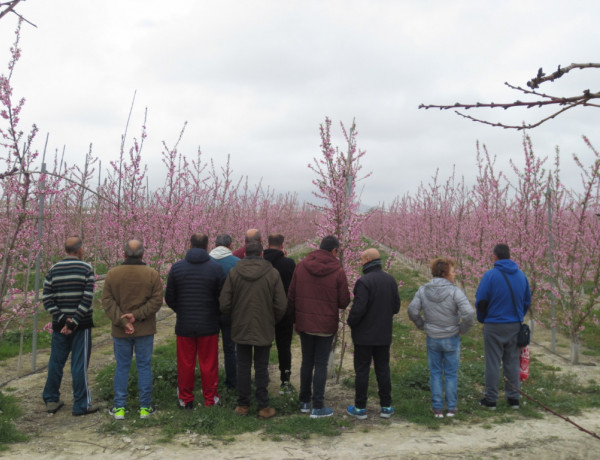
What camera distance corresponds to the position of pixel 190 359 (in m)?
4.84

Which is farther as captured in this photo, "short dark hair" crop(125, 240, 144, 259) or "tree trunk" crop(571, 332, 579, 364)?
"tree trunk" crop(571, 332, 579, 364)

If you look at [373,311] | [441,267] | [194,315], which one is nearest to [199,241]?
[194,315]

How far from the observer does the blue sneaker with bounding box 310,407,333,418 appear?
4.68m

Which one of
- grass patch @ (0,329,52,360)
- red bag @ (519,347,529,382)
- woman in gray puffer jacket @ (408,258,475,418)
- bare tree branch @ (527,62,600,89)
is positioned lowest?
grass patch @ (0,329,52,360)

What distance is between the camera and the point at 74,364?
472cm

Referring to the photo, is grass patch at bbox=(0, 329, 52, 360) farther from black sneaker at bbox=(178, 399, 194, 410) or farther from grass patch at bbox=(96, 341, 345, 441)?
black sneaker at bbox=(178, 399, 194, 410)

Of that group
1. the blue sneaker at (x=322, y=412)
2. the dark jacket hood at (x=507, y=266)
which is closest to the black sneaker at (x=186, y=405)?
the blue sneaker at (x=322, y=412)

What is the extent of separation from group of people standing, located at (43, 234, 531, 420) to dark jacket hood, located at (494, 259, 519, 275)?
74 cm

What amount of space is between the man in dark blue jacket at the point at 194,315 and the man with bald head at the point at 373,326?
5.08 ft

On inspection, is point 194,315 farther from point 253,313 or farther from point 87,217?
point 87,217

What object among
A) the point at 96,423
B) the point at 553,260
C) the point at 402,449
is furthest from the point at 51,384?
the point at 553,260

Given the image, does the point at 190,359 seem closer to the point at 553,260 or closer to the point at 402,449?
the point at 402,449

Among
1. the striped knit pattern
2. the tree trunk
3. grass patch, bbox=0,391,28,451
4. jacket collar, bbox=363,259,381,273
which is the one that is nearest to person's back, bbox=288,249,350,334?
jacket collar, bbox=363,259,381,273

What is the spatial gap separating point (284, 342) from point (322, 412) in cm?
105
